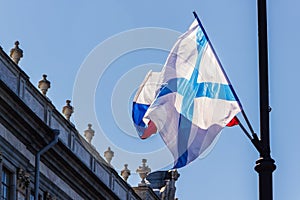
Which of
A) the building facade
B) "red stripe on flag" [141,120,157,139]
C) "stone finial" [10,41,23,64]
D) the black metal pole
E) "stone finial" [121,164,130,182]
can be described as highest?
"stone finial" [121,164,130,182]

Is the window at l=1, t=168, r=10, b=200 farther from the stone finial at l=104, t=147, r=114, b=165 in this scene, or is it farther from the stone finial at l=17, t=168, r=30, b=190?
the stone finial at l=104, t=147, r=114, b=165

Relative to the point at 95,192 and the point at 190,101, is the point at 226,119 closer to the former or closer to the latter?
the point at 190,101

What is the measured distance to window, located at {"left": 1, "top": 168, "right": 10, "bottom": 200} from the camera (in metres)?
41.0

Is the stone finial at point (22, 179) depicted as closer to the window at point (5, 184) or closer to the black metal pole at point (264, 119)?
the window at point (5, 184)

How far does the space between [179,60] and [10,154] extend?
20.1 m

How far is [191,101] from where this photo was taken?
21.5m

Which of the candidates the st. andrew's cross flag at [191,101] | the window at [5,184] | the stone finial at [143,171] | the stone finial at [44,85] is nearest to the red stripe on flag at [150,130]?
the st. andrew's cross flag at [191,101]

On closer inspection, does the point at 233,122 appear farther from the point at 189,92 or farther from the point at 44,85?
the point at 44,85

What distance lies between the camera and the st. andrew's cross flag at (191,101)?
20.9 m

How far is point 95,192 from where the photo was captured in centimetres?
5119

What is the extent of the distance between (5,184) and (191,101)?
21.0 metres

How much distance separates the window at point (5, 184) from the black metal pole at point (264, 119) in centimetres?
2361

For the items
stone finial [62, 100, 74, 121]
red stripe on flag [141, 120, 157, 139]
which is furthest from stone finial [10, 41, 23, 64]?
red stripe on flag [141, 120, 157, 139]

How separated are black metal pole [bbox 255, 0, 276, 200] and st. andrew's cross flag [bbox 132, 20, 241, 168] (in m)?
2.44
